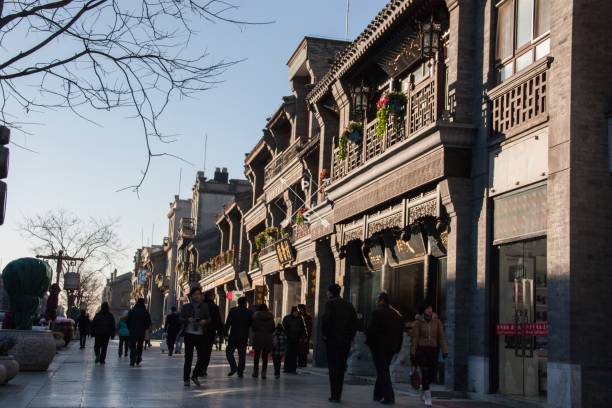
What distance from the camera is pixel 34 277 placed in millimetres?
18547

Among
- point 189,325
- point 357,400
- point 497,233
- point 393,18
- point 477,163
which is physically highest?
point 393,18

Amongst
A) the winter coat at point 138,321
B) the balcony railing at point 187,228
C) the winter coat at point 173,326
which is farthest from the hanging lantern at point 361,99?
the balcony railing at point 187,228

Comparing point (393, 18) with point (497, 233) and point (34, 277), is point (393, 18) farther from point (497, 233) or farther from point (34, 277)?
point (34, 277)

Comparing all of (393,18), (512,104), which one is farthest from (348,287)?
(512,104)

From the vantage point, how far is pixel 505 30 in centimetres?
1573

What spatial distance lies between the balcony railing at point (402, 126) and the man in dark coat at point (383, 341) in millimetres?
4567

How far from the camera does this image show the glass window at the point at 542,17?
47.0ft

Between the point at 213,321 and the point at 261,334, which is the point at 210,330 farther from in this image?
the point at 261,334

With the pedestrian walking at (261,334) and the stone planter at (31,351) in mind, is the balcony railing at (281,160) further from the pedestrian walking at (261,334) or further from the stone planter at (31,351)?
the stone planter at (31,351)

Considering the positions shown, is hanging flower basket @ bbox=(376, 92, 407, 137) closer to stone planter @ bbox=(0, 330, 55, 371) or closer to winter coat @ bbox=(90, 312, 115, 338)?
stone planter @ bbox=(0, 330, 55, 371)

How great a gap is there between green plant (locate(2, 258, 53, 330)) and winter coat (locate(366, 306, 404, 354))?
8.38 m

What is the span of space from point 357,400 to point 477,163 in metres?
4.97

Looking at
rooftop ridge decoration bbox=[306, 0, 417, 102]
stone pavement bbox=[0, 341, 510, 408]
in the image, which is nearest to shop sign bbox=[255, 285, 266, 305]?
rooftop ridge decoration bbox=[306, 0, 417, 102]

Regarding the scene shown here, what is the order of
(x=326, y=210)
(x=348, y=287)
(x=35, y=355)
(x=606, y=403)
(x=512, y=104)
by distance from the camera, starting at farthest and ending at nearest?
(x=326, y=210) → (x=348, y=287) → (x=35, y=355) → (x=512, y=104) → (x=606, y=403)
